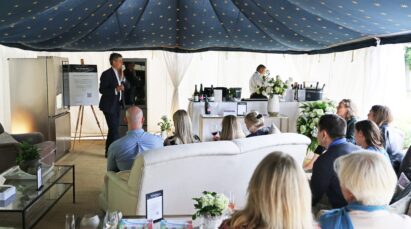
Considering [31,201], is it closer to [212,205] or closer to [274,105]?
[212,205]

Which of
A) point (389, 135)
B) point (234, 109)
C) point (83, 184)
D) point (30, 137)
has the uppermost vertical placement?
point (234, 109)

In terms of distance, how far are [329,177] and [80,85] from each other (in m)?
5.52

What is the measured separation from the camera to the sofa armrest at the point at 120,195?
3.46 m

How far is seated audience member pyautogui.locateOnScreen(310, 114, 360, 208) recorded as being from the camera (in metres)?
3.05

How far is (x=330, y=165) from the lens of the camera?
3049mm

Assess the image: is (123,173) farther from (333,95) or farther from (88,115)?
(333,95)

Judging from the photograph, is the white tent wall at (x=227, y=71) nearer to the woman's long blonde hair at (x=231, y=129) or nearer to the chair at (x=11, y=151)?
the chair at (x=11, y=151)

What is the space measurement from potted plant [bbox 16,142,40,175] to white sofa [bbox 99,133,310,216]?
85 centimetres

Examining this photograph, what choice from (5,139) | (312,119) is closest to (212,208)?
(312,119)

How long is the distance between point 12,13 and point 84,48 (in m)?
4.23

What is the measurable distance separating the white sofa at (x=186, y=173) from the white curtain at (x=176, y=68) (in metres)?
4.85

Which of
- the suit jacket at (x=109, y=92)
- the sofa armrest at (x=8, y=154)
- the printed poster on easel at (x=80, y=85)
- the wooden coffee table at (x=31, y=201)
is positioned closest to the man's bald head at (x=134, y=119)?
the wooden coffee table at (x=31, y=201)

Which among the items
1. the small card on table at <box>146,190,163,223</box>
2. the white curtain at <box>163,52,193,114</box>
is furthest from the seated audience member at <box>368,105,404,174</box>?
the white curtain at <box>163,52,193,114</box>

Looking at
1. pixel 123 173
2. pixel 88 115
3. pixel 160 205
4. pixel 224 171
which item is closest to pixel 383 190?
pixel 160 205
